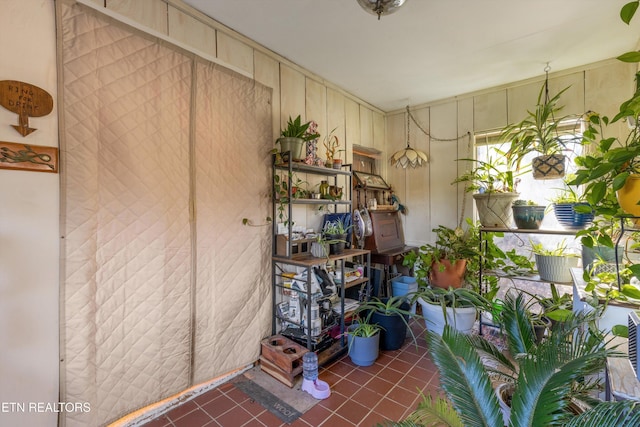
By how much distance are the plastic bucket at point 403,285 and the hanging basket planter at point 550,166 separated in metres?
1.48

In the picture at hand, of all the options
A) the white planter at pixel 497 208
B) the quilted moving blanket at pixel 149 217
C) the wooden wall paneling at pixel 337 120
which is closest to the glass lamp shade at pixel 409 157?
the wooden wall paneling at pixel 337 120

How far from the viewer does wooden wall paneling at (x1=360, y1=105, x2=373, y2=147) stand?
10.8 ft

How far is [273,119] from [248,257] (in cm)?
114

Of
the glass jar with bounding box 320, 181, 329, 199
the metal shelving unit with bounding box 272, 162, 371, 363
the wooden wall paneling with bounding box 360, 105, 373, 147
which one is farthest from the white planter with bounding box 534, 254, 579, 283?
the wooden wall paneling with bounding box 360, 105, 373, 147

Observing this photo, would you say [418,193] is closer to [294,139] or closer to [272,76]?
[294,139]

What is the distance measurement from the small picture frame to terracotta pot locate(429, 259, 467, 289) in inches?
45.1

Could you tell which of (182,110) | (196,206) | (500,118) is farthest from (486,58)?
(196,206)

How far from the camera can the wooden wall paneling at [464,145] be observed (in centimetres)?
305

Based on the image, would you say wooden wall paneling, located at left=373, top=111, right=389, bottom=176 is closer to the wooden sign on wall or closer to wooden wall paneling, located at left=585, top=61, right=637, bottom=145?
wooden wall paneling, located at left=585, top=61, right=637, bottom=145

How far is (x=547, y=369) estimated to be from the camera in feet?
2.45

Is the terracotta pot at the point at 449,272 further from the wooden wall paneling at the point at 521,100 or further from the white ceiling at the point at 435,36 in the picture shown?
the white ceiling at the point at 435,36

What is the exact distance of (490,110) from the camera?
2.92 metres

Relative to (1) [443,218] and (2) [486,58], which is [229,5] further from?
(1) [443,218]

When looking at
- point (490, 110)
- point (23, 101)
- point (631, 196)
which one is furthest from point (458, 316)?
point (23, 101)
